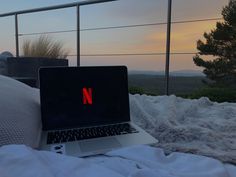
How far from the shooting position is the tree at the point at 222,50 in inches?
128

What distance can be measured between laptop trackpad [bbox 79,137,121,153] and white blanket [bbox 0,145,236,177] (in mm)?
119

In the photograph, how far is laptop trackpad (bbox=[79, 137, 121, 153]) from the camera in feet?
2.59

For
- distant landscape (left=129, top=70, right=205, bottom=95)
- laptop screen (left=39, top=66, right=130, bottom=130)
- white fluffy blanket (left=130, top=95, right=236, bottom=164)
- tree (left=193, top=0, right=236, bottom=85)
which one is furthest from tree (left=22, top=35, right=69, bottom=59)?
laptop screen (left=39, top=66, right=130, bottom=130)

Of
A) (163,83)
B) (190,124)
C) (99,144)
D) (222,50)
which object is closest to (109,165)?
(99,144)

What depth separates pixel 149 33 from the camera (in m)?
3.09

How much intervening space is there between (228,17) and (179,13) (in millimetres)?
832

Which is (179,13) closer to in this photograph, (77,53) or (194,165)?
(77,53)

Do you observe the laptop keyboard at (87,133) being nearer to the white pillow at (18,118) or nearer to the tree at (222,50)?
the white pillow at (18,118)

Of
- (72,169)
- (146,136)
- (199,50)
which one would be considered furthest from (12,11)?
(72,169)

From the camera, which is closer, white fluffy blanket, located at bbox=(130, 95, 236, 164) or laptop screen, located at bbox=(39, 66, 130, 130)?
white fluffy blanket, located at bbox=(130, 95, 236, 164)

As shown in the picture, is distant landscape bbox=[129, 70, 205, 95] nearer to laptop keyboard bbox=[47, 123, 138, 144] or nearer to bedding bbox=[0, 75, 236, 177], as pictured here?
bedding bbox=[0, 75, 236, 177]

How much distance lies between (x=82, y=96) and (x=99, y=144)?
0.77ft

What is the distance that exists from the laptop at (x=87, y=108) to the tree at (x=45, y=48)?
6.75 feet

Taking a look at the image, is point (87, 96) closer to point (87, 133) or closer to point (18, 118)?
point (87, 133)
